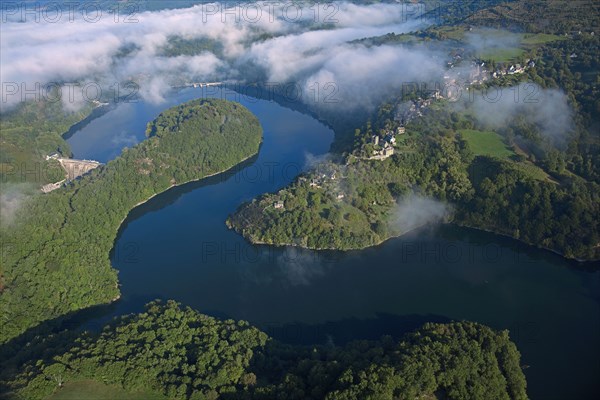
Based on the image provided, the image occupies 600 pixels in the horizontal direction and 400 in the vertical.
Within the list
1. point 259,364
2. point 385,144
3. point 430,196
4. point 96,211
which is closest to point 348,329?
point 259,364

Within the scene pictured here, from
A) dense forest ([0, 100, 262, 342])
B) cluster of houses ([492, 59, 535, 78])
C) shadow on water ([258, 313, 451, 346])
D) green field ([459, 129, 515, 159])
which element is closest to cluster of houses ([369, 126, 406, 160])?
green field ([459, 129, 515, 159])

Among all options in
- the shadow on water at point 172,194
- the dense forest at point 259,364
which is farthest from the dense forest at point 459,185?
the dense forest at point 259,364

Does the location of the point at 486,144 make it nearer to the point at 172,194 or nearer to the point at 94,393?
the point at 172,194

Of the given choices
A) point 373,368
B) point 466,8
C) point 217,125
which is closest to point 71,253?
point 373,368

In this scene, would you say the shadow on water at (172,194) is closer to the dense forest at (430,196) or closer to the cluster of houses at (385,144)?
the dense forest at (430,196)

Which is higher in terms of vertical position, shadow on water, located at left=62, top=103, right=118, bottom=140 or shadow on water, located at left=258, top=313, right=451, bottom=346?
shadow on water, located at left=62, top=103, right=118, bottom=140

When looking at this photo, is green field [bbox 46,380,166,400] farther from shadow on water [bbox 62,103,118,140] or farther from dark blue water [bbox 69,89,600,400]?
shadow on water [bbox 62,103,118,140]
